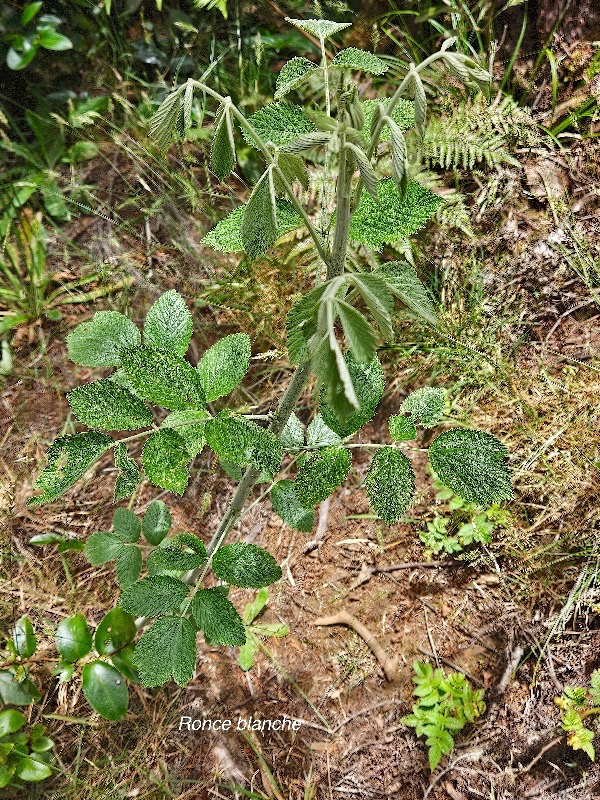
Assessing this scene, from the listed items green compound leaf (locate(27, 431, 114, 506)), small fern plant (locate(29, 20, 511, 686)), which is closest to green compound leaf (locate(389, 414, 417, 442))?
small fern plant (locate(29, 20, 511, 686))

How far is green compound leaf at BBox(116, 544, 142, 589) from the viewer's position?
4.30ft

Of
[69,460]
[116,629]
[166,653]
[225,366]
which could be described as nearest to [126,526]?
[116,629]

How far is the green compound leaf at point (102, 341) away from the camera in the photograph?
1025 mm

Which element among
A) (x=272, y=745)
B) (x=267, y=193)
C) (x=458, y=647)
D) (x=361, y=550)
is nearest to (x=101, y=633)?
(x=272, y=745)

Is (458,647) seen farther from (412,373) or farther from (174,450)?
(174,450)

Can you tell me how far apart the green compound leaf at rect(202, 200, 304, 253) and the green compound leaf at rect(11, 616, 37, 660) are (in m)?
1.09

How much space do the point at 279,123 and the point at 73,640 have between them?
1146mm

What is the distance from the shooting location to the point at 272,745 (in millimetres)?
1631

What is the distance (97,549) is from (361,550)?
80 cm

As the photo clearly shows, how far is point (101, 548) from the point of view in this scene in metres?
1.35

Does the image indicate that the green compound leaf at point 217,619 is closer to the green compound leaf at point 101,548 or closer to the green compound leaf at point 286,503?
the green compound leaf at point 286,503

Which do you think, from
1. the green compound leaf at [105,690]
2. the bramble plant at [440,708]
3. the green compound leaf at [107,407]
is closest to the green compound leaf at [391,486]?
the green compound leaf at [107,407]

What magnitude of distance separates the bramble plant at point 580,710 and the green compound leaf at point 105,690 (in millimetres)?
1076

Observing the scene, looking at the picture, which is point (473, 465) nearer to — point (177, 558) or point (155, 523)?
point (177, 558)
